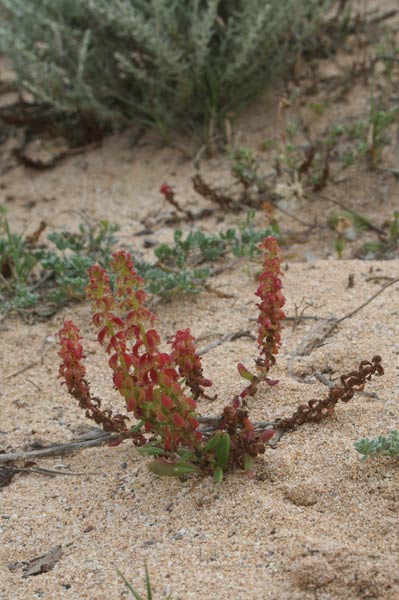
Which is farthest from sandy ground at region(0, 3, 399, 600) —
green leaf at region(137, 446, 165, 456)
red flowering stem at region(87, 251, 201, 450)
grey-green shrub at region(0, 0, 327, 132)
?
grey-green shrub at region(0, 0, 327, 132)

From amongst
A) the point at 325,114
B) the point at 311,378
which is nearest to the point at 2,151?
the point at 325,114

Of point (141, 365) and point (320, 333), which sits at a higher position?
point (141, 365)

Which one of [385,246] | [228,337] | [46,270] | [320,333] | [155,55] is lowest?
[46,270]

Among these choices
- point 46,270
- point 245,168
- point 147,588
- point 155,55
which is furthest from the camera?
point 155,55

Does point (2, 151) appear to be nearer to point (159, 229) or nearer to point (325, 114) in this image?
point (159, 229)

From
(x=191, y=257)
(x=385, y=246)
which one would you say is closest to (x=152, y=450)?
(x=191, y=257)

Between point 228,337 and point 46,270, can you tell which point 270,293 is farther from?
point 46,270

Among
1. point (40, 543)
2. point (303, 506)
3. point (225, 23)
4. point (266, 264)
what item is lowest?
point (40, 543)
